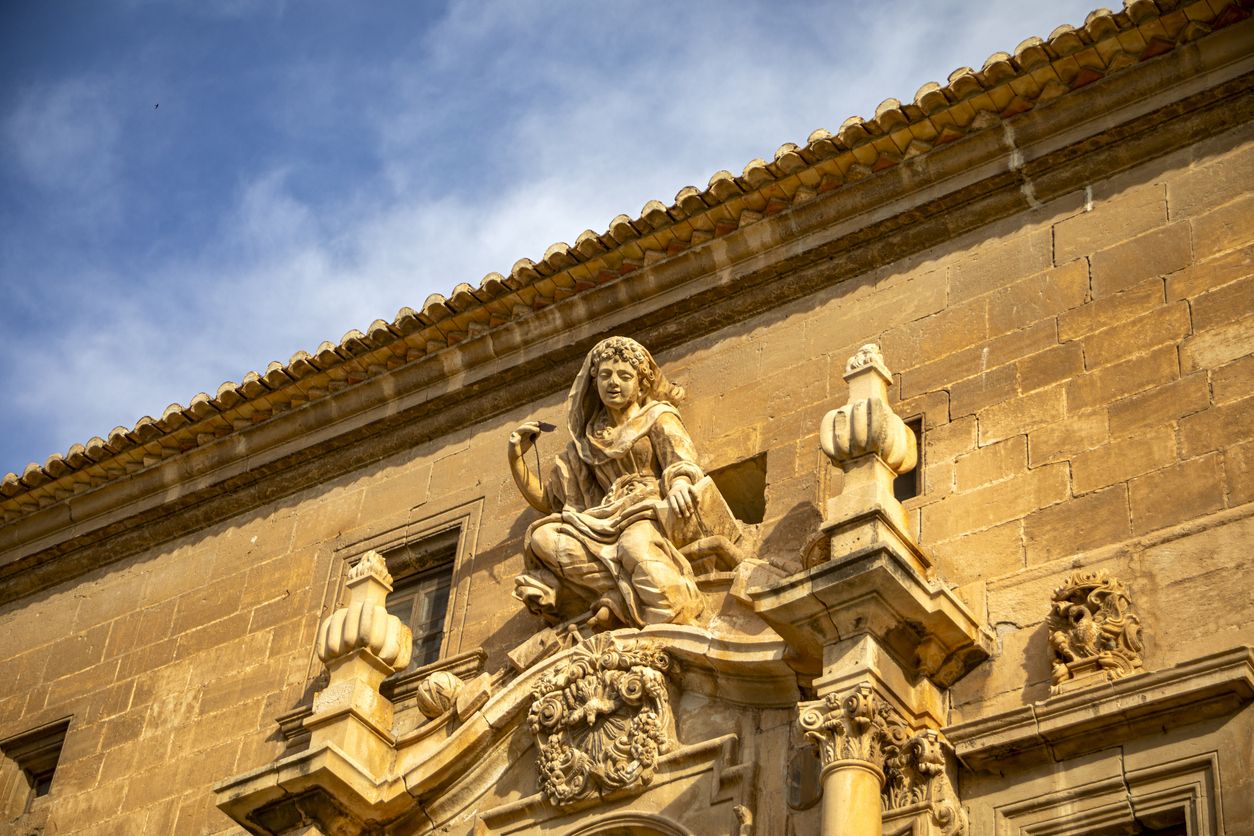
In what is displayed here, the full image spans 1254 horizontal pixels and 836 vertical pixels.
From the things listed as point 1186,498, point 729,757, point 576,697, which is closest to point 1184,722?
point 1186,498

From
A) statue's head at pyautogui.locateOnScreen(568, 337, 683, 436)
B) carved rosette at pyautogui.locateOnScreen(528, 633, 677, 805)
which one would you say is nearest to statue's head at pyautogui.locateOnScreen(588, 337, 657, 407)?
statue's head at pyautogui.locateOnScreen(568, 337, 683, 436)

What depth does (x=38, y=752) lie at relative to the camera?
54.7 feet

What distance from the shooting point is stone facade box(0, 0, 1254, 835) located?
1123 centimetres

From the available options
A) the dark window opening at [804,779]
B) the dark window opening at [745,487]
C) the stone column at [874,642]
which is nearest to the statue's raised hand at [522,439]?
the dark window opening at [745,487]

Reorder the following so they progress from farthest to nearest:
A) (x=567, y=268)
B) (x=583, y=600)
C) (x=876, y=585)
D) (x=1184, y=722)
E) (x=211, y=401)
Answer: (x=211, y=401) < (x=567, y=268) < (x=583, y=600) < (x=876, y=585) < (x=1184, y=722)

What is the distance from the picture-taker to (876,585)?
37.4 ft

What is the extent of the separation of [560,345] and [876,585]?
15.0ft

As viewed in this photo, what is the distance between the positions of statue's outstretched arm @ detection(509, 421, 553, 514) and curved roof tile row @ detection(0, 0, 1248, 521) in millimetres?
1467

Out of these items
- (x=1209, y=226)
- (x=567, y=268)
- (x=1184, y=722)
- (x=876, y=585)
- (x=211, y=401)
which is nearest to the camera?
(x=1184, y=722)

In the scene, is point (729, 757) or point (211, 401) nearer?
point (729, 757)

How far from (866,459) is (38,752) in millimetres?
7554

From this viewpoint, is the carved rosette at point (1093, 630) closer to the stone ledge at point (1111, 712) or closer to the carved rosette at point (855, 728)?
the stone ledge at point (1111, 712)

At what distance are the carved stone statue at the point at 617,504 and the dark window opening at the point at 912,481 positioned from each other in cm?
103

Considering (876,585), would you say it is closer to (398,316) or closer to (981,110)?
(981,110)
